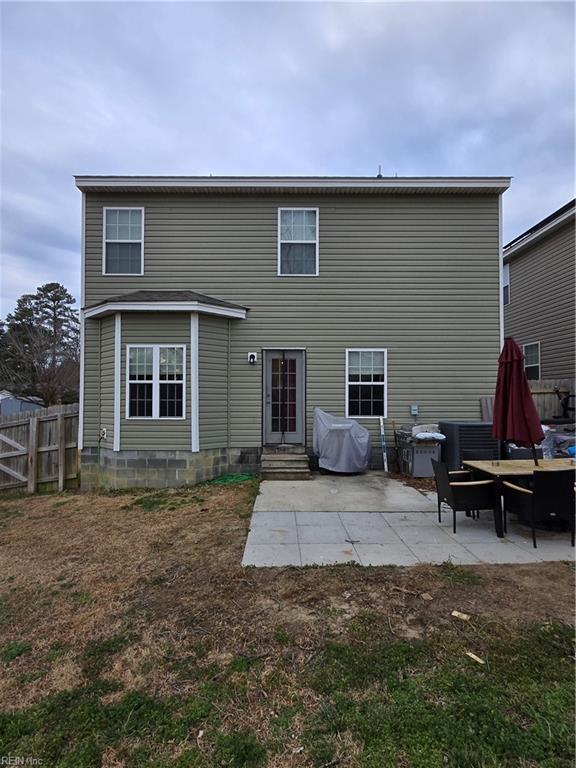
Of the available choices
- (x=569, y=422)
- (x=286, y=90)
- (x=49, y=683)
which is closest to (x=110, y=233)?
(x=286, y=90)

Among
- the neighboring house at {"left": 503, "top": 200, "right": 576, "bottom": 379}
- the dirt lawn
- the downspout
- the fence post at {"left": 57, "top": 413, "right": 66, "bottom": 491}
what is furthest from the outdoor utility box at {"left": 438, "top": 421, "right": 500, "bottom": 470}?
the fence post at {"left": 57, "top": 413, "right": 66, "bottom": 491}

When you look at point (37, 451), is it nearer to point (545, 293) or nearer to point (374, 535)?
point (374, 535)

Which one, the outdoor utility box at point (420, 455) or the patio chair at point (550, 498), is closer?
the patio chair at point (550, 498)

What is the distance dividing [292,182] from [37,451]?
331 inches

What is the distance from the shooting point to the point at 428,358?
9.03 metres

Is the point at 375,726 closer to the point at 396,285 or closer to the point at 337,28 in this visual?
the point at 396,285

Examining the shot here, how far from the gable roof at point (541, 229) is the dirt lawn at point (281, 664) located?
34.8 feet

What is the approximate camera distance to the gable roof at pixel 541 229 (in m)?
10.4

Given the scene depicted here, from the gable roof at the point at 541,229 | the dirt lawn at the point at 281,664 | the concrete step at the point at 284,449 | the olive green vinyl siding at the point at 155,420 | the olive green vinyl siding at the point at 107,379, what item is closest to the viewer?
the dirt lawn at the point at 281,664

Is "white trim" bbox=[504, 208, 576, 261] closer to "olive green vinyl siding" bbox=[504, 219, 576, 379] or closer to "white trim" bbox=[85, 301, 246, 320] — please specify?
"olive green vinyl siding" bbox=[504, 219, 576, 379]

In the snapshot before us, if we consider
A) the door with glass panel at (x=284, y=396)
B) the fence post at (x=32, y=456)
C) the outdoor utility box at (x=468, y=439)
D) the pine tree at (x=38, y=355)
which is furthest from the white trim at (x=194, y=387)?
the pine tree at (x=38, y=355)

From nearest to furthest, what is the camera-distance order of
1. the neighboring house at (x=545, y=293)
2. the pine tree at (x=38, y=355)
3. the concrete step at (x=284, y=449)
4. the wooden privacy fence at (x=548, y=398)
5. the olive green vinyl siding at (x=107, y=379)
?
the olive green vinyl siding at (x=107, y=379) → the concrete step at (x=284, y=449) → the wooden privacy fence at (x=548, y=398) → the neighboring house at (x=545, y=293) → the pine tree at (x=38, y=355)

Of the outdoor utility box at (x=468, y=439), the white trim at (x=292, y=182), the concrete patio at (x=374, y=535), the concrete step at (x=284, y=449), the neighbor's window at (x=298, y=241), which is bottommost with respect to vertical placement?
the concrete patio at (x=374, y=535)

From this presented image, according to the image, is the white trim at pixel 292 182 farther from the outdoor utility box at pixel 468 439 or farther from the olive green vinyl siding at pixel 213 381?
the outdoor utility box at pixel 468 439
